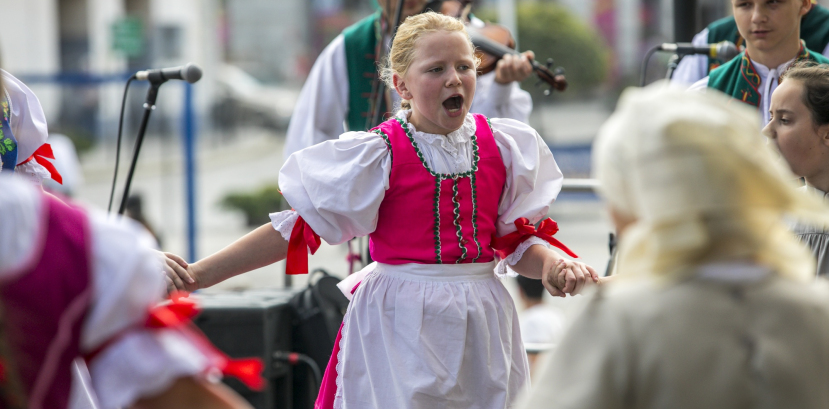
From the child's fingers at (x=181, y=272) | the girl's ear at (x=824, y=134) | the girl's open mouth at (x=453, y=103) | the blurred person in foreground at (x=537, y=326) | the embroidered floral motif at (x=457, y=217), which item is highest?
the girl's open mouth at (x=453, y=103)

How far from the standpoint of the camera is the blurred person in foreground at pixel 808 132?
2.32 meters

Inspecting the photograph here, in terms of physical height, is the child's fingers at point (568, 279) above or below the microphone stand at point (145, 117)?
below

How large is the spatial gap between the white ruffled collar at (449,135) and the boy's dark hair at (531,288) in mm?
2064

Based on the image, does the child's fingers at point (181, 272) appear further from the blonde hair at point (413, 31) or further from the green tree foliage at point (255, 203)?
the green tree foliage at point (255, 203)

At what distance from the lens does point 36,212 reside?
1294 mm

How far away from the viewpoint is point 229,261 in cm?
227

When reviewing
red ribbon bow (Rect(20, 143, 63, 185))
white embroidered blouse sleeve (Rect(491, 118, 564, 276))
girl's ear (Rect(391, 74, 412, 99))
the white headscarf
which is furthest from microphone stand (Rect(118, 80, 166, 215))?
white embroidered blouse sleeve (Rect(491, 118, 564, 276))

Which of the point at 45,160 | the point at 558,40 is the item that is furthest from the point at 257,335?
the point at 558,40

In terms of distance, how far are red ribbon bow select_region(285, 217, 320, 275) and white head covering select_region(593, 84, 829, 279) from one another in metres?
1.16

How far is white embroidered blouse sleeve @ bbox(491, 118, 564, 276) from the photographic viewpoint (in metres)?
2.42

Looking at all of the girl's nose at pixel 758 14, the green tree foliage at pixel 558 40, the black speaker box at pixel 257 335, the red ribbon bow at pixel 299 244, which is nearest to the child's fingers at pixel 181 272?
the red ribbon bow at pixel 299 244

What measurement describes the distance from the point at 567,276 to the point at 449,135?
0.50 meters

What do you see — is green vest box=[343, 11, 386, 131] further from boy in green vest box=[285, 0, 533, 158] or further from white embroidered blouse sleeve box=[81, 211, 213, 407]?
white embroidered blouse sleeve box=[81, 211, 213, 407]

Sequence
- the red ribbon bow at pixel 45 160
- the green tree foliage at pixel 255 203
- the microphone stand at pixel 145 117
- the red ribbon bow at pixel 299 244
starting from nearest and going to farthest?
the red ribbon bow at pixel 299 244
the red ribbon bow at pixel 45 160
the microphone stand at pixel 145 117
the green tree foliage at pixel 255 203
